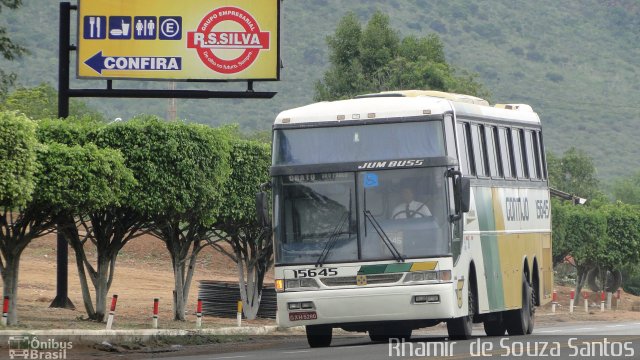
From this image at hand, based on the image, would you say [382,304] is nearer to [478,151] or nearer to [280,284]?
[280,284]

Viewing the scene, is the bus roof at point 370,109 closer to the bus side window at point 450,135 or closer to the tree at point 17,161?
the bus side window at point 450,135

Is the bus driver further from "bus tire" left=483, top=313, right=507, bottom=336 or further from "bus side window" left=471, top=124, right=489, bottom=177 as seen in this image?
"bus tire" left=483, top=313, right=507, bottom=336

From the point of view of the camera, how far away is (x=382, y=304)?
21.7 metres

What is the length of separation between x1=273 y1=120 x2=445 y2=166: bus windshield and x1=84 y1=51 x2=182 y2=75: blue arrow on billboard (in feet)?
37.4

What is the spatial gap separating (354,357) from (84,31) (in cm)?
1635

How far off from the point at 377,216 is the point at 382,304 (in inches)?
54.0

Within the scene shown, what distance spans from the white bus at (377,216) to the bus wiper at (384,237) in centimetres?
2

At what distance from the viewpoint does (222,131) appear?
1310 inches

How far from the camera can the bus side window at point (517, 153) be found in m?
27.1

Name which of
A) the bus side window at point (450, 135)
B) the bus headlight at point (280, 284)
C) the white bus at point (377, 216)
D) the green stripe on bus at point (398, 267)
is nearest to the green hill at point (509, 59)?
the white bus at point (377, 216)

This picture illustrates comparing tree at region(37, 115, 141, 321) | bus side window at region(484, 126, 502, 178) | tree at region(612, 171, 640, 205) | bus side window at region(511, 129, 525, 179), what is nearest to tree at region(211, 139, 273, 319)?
tree at region(37, 115, 141, 321)

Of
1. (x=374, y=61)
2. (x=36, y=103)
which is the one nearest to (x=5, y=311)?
(x=374, y=61)

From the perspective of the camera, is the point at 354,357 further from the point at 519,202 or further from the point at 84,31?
the point at 84,31

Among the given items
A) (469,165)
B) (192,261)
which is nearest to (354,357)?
(469,165)
